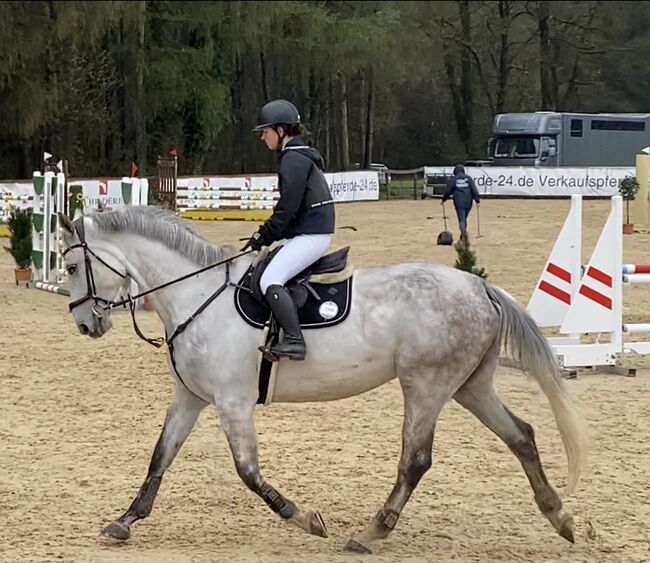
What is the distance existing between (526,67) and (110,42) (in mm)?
23002

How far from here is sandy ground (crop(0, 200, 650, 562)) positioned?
562 cm

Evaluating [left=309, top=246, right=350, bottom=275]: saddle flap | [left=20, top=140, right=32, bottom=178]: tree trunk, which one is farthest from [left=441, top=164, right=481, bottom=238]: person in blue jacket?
[left=20, top=140, right=32, bottom=178]: tree trunk

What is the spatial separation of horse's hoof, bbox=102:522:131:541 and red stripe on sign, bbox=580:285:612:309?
564 centimetres

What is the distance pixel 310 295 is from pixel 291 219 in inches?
15.6

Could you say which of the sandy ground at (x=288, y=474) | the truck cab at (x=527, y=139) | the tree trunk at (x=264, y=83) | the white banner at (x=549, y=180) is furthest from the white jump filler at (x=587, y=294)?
the tree trunk at (x=264, y=83)

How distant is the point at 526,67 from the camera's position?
5459cm

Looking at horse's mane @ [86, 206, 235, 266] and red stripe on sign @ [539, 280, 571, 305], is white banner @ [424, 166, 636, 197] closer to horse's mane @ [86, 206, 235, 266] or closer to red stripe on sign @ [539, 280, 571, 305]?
red stripe on sign @ [539, 280, 571, 305]

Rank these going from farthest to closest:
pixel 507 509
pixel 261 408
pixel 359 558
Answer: pixel 261 408
pixel 507 509
pixel 359 558

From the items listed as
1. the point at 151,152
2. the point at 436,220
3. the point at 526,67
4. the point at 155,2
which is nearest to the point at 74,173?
the point at 151,152

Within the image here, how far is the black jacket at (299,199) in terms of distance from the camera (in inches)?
222

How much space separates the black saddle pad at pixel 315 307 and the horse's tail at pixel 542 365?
784 millimetres

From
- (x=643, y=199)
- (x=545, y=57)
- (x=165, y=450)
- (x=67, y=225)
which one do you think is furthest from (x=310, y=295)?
(x=545, y=57)

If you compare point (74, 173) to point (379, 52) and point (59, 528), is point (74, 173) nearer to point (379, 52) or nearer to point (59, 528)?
point (379, 52)

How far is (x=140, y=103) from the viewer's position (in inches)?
1528
